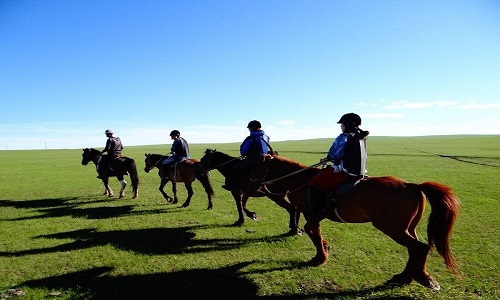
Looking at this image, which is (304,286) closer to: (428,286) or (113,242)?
(428,286)

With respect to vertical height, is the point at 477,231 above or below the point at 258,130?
below

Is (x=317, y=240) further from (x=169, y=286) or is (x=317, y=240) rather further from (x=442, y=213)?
(x=169, y=286)

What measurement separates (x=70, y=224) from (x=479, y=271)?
13503 millimetres

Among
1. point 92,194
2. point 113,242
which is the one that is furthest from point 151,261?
point 92,194

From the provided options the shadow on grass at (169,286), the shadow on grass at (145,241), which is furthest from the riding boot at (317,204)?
the shadow on grass at (145,241)

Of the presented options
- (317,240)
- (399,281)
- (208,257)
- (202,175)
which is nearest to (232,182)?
(202,175)

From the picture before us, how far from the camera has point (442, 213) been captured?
5.80 m

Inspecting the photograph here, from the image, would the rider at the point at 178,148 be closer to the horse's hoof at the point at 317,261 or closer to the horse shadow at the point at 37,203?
the horse shadow at the point at 37,203

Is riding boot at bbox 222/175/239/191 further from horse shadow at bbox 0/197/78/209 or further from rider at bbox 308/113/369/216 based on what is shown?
horse shadow at bbox 0/197/78/209

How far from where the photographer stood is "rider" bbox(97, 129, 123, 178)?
53.5 ft

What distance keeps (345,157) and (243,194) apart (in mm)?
5252

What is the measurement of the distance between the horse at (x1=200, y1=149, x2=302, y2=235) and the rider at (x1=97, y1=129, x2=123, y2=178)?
23.0ft

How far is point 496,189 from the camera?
54.5 ft

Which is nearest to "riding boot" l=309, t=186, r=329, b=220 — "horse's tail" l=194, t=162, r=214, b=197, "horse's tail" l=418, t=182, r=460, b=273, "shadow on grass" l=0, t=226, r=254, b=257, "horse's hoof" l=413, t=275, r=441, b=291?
"horse's tail" l=418, t=182, r=460, b=273
